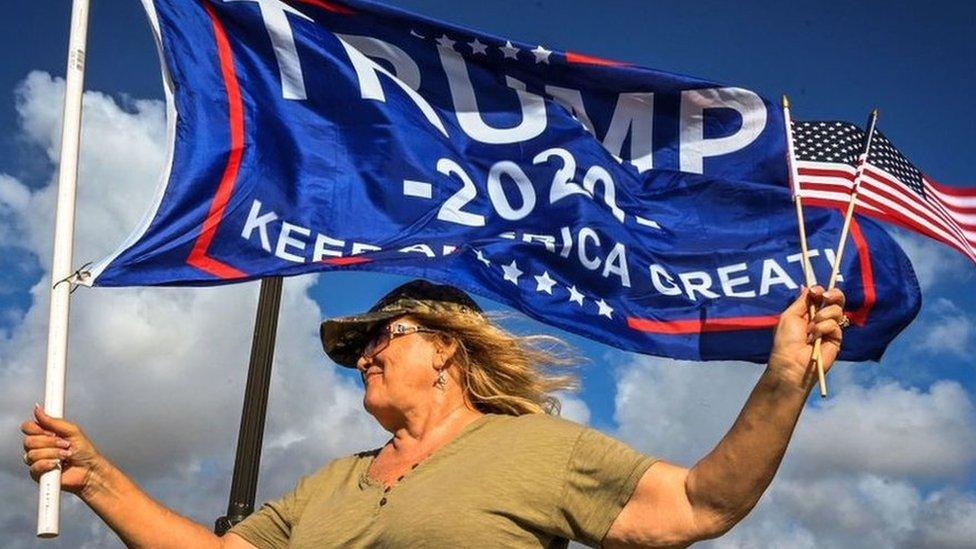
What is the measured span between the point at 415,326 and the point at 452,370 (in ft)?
0.73

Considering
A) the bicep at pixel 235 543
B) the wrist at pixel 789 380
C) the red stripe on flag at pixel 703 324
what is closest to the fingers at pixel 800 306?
the wrist at pixel 789 380

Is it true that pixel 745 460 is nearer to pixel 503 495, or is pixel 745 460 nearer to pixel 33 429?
pixel 503 495

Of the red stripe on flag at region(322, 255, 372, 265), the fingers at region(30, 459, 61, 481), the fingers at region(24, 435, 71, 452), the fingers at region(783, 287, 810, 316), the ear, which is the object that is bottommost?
the fingers at region(30, 459, 61, 481)

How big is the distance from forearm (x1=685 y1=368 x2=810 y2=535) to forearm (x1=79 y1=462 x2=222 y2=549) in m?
1.99

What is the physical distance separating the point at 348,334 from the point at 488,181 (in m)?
1.58

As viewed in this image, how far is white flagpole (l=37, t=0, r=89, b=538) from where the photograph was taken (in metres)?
4.12

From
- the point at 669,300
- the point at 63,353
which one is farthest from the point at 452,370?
the point at 669,300

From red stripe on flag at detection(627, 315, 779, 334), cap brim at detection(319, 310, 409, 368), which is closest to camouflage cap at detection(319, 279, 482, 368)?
cap brim at detection(319, 310, 409, 368)

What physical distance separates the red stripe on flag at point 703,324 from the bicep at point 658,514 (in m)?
2.45

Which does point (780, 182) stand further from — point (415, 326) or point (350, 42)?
point (415, 326)

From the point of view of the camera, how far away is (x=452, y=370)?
484cm

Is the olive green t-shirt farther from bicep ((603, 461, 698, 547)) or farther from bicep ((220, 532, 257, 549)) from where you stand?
bicep ((220, 532, 257, 549))

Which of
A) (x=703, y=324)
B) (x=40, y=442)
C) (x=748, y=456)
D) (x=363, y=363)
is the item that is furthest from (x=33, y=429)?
(x=703, y=324)

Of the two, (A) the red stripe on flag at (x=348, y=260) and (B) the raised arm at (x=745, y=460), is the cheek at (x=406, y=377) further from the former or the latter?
(B) the raised arm at (x=745, y=460)
